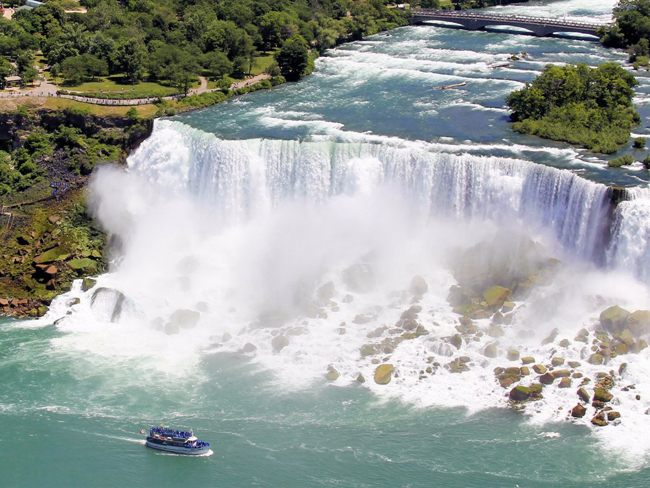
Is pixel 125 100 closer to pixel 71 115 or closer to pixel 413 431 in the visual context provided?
pixel 71 115

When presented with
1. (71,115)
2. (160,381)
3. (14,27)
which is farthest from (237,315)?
(14,27)

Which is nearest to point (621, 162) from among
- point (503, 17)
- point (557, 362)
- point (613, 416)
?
point (557, 362)

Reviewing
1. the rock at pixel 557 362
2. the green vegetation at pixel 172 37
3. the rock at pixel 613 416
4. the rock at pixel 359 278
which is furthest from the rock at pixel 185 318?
the green vegetation at pixel 172 37

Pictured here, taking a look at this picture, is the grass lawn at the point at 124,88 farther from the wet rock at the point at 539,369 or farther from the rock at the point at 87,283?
the wet rock at the point at 539,369

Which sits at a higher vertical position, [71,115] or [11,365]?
[71,115]

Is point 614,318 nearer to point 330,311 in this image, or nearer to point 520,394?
point 520,394

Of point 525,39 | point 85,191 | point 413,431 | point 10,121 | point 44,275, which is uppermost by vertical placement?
point 525,39

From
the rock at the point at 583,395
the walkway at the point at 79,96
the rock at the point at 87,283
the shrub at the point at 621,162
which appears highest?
the walkway at the point at 79,96
